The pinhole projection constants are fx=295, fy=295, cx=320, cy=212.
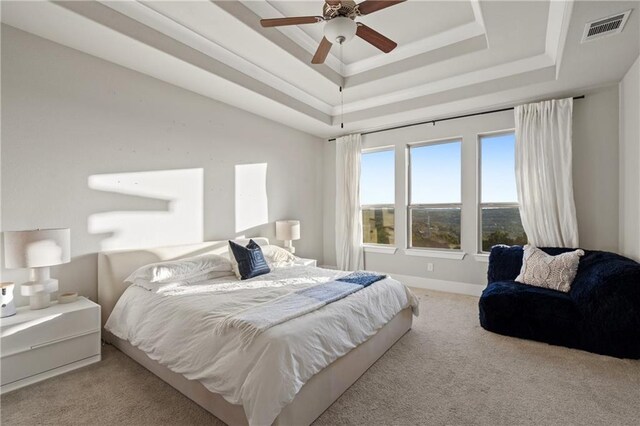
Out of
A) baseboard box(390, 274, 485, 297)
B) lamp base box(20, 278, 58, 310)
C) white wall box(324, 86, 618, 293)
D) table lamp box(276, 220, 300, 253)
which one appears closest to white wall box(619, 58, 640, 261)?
white wall box(324, 86, 618, 293)

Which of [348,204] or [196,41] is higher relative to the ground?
[196,41]

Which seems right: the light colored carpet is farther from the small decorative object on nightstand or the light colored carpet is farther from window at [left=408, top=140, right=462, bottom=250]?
window at [left=408, top=140, right=462, bottom=250]

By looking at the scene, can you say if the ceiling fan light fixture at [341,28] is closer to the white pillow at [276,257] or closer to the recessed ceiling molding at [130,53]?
the recessed ceiling molding at [130,53]

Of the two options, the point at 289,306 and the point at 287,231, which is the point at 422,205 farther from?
A: the point at 289,306

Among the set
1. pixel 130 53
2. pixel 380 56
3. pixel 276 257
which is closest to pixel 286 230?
pixel 276 257

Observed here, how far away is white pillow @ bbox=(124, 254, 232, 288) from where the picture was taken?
107 inches

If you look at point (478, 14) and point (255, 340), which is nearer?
point (255, 340)

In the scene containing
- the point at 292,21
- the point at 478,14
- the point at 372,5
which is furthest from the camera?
the point at 478,14

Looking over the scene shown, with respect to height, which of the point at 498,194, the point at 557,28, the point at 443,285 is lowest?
the point at 443,285

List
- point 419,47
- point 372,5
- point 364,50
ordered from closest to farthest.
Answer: point 372,5
point 419,47
point 364,50

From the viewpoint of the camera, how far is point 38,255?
226cm

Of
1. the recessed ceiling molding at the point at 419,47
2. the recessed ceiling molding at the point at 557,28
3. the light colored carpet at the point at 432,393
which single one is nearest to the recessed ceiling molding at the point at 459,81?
the recessed ceiling molding at the point at 557,28

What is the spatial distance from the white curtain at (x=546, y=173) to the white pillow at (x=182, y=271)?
3929 mm

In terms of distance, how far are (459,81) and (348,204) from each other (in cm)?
261
